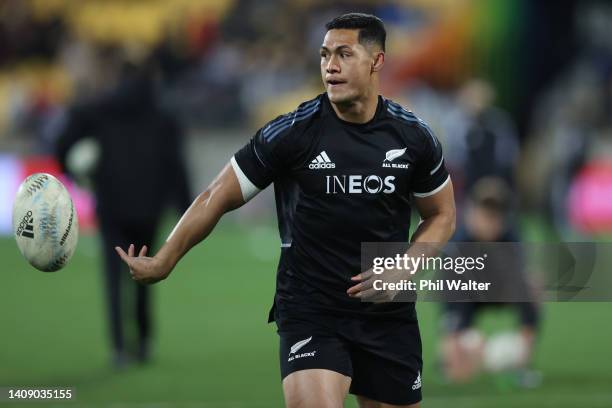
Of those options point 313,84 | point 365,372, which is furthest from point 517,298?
point 313,84

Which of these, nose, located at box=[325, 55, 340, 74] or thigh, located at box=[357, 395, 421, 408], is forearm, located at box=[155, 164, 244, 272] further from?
thigh, located at box=[357, 395, 421, 408]

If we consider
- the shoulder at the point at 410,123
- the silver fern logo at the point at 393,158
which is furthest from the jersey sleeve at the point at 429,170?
the silver fern logo at the point at 393,158

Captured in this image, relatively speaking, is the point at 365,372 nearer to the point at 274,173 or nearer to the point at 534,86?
the point at 274,173

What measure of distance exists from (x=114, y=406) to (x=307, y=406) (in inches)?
144

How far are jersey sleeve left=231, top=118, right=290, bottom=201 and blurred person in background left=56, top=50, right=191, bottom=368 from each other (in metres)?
5.05

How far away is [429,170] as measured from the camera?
614 centimetres

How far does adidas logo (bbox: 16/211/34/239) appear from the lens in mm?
6258

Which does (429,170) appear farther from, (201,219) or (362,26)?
(201,219)

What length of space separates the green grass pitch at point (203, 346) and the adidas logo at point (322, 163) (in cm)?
348

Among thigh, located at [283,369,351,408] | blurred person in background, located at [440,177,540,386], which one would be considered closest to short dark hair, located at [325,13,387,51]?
thigh, located at [283,369,351,408]

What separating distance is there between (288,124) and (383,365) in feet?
4.16

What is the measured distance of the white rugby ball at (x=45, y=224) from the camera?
6.23 meters

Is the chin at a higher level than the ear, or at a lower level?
lower

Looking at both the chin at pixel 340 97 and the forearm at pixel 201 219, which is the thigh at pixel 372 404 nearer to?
the forearm at pixel 201 219
